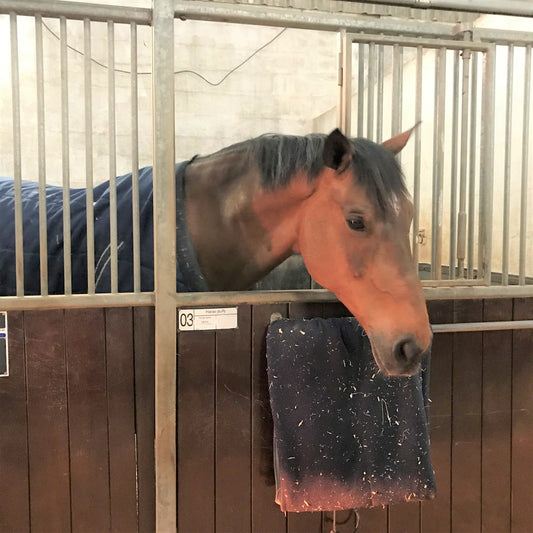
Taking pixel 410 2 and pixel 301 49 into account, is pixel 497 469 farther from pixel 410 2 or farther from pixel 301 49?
pixel 301 49

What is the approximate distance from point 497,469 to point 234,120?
300cm

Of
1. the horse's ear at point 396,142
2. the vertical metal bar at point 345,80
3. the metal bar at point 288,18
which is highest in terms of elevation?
the metal bar at point 288,18

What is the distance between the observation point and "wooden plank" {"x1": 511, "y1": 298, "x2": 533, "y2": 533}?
1317mm

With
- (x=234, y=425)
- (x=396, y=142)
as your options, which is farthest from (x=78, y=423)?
(x=396, y=142)

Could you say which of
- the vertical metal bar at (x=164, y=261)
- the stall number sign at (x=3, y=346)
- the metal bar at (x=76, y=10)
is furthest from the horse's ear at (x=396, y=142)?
the stall number sign at (x=3, y=346)

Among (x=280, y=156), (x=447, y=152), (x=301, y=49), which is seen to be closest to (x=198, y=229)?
(x=280, y=156)

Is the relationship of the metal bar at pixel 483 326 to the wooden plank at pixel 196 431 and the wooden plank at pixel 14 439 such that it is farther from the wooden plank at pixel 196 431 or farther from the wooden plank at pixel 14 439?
the wooden plank at pixel 14 439

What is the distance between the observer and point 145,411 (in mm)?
1113

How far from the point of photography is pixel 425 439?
1132mm

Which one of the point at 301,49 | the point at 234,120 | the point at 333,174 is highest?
the point at 301,49

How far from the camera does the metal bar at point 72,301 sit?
3.36 feet

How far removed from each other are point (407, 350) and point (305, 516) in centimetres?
57

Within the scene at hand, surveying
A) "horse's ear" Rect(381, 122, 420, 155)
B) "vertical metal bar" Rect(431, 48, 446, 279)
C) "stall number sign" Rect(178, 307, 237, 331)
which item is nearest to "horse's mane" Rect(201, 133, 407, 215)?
"horse's ear" Rect(381, 122, 420, 155)

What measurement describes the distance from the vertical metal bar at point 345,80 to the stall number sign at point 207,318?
0.54 meters
